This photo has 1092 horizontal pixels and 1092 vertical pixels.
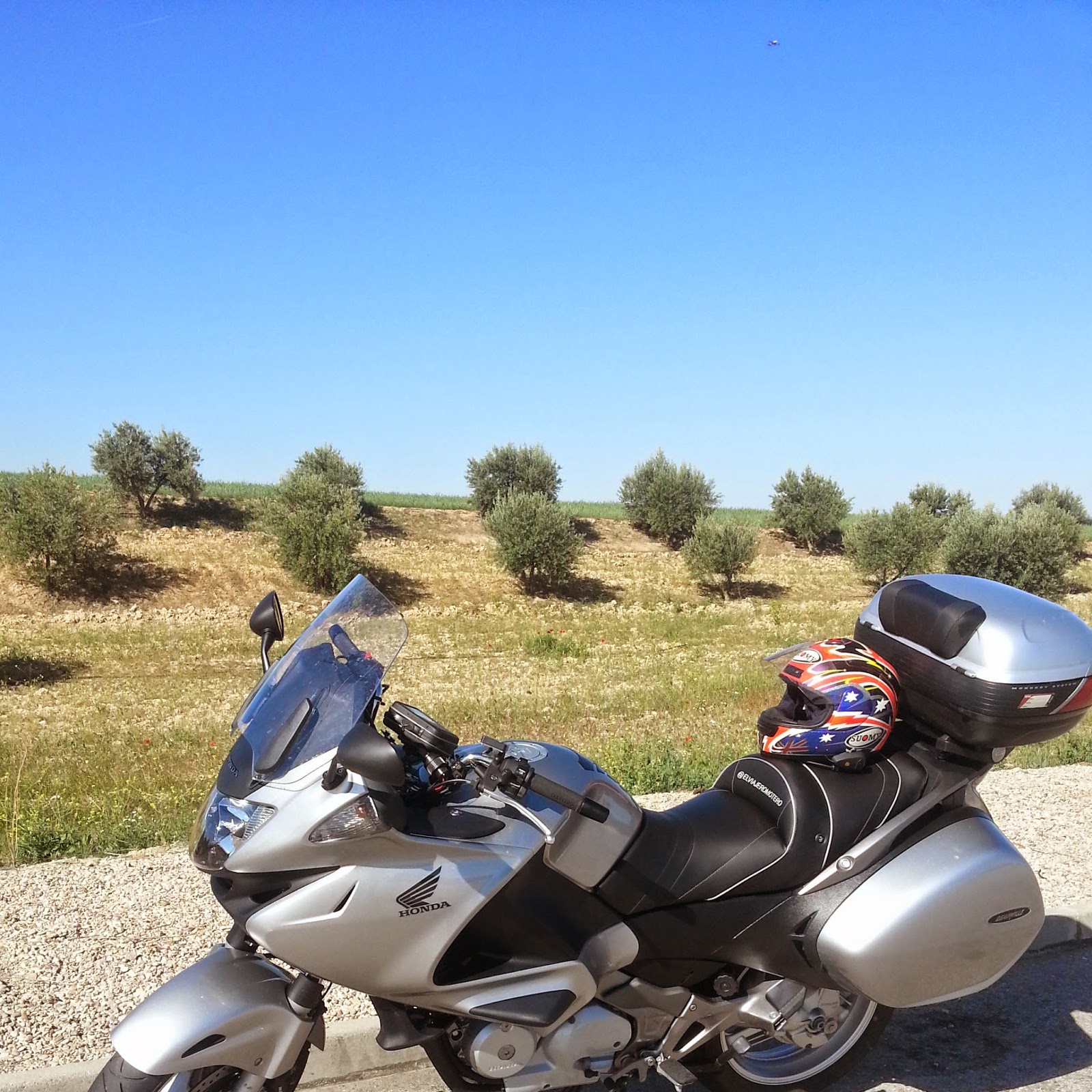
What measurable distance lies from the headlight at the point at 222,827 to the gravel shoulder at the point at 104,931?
1.60 metres

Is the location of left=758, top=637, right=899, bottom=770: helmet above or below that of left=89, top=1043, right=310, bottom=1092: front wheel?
above

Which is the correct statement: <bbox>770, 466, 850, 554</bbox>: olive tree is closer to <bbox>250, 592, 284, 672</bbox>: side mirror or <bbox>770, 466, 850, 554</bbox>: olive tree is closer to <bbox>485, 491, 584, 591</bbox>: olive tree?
<bbox>485, 491, 584, 591</bbox>: olive tree

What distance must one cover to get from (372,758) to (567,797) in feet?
1.78

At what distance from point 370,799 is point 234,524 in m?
32.3

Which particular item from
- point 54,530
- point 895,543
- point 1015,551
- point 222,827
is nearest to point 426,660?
point 54,530

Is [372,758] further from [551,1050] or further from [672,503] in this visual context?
[672,503]

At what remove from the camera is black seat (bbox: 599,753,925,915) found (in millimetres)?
2926

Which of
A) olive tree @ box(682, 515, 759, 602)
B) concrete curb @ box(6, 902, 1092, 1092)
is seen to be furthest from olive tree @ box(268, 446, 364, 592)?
concrete curb @ box(6, 902, 1092, 1092)

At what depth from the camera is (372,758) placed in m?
2.24

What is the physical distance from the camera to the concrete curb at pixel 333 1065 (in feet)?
11.1

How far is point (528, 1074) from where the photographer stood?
9.05ft

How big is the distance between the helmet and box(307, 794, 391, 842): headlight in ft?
4.84

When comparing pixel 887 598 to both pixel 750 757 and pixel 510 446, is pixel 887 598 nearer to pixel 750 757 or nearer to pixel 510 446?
pixel 750 757

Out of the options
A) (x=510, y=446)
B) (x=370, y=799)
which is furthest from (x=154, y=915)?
(x=510, y=446)
